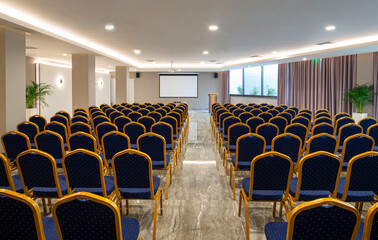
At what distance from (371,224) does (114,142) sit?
3.60 m

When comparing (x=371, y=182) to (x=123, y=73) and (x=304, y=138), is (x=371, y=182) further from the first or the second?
(x=123, y=73)

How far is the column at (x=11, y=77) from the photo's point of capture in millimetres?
7355

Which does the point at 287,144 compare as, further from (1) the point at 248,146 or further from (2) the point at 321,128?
(2) the point at 321,128

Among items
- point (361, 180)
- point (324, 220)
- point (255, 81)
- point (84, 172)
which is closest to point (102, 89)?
point (255, 81)

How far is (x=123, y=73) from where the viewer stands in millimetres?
Answer: 19812

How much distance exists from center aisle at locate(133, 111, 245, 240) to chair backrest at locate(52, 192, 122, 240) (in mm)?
1429

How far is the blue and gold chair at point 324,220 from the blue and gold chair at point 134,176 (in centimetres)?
170

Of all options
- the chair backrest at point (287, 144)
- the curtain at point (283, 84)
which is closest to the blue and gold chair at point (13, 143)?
the chair backrest at point (287, 144)

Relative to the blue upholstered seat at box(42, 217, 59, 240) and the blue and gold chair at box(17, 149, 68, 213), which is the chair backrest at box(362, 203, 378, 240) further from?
the blue and gold chair at box(17, 149, 68, 213)

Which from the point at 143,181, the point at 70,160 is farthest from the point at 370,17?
the point at 70,160

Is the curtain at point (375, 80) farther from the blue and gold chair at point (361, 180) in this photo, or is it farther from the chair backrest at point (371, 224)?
the chair backrest at point (371, 224)

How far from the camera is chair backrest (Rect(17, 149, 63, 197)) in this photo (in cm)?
325

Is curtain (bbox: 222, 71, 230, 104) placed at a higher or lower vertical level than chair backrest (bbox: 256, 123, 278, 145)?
higher

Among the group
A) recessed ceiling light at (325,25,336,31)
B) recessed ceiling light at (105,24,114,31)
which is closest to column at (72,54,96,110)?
recessed ceiling light at (105,24,114,31)
